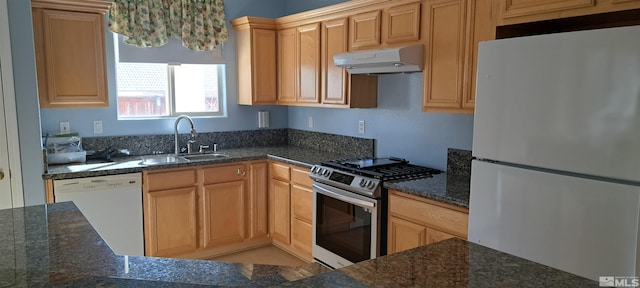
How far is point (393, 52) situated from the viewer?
2.92 meters

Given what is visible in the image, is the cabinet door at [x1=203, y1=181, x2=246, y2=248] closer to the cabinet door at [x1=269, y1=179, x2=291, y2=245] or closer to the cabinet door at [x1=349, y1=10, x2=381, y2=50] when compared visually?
the cabinet door at [x1=269, y1=179, x2=291, y2=245]

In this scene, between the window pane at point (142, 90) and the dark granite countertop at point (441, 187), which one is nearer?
the dark granite countertop at point (441, 187)

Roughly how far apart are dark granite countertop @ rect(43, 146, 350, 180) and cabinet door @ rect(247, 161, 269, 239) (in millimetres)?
112

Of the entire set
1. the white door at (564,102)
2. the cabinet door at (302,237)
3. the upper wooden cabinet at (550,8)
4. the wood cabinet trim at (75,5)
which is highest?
the wood cabinet trim at (75,5)

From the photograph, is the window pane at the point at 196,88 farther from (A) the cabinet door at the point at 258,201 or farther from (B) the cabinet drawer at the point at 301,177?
(B) the cabinet drawer at the point at 301,177

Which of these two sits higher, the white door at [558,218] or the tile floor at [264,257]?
the white door at [558,218]

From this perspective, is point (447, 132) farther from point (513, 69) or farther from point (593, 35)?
point (593, 35)

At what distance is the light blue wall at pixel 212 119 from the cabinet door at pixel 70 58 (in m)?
0.38

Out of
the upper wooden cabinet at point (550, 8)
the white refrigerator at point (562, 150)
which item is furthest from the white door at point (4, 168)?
the upper wooden cabinet at point (550, 8)

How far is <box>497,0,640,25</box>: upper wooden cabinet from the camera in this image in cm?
194

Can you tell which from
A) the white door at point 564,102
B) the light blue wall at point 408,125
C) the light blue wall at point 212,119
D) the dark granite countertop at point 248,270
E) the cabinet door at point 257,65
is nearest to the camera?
the dark granite countertop at point 248,270

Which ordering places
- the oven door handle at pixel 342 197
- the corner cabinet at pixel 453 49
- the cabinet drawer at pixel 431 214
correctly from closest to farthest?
the cabinet drawer at pixel 431 214
the corner cabinet at pixel 453 49
the oven door handle at pixel 342 197

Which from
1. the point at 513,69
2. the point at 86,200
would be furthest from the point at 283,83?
the point at 513,69

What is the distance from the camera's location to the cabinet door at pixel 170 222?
357 centimetres
